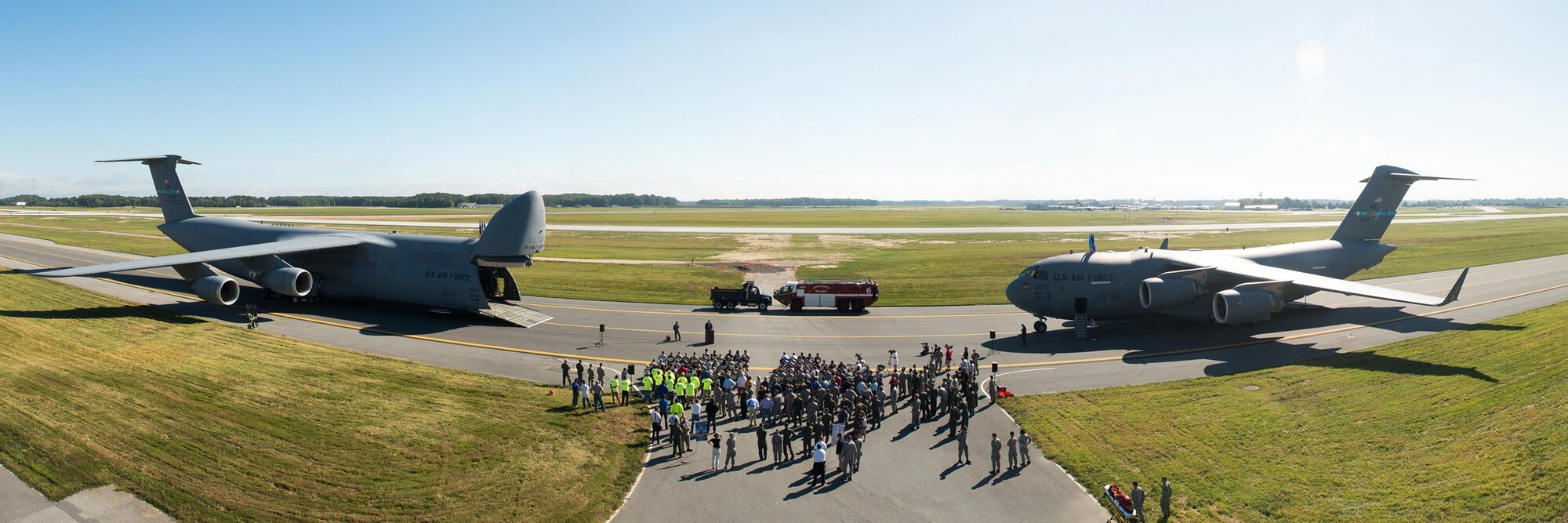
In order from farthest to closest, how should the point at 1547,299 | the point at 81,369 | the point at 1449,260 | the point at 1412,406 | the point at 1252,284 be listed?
the point at 1449,260 < the point at 1547,299 < the point at 1252,284 < the point at 81,369 < the point at 1412,406

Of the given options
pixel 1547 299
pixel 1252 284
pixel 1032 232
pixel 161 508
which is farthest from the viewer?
pixel 1032 232

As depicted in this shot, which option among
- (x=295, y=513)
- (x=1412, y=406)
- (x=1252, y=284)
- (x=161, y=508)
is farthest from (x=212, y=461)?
(x=1252, y=284)

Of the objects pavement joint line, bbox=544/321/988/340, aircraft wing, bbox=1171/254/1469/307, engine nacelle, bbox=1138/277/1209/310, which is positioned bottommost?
pavement joint line, bbox=544/321/988/340

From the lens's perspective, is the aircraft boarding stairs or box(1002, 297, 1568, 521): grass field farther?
the aircraft boarding stairs

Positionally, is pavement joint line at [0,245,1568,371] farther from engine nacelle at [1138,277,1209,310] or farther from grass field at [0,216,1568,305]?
grass field at [0,216,1568,305]

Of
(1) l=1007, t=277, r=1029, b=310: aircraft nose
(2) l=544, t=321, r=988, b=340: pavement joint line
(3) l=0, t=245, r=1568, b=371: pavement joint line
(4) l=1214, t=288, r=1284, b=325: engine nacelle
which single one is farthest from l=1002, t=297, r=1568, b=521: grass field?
(1) l=1007, t=277, r=1029, b=310: aircraft nose

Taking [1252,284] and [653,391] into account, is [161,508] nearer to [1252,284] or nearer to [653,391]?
[653,391]

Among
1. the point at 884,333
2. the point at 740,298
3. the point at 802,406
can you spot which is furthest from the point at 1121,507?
the point at 740,298
